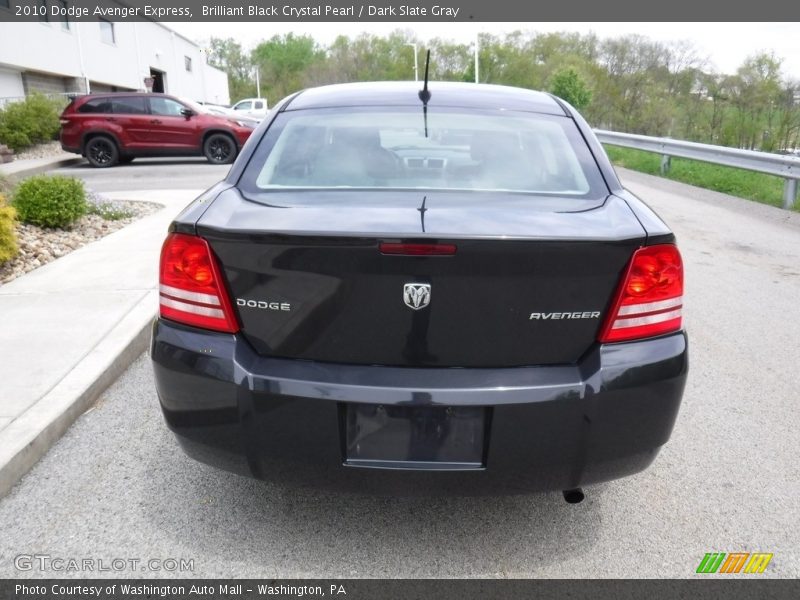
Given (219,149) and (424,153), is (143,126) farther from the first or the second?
(424,153)

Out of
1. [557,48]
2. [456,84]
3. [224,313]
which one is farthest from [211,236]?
[557,48]

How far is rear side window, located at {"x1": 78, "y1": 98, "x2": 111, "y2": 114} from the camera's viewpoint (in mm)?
17250

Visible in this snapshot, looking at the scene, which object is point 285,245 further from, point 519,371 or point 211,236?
point 519,371

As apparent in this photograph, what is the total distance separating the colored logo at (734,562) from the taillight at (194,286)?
184 centimetres

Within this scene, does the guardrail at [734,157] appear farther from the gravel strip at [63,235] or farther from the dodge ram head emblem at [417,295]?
the dodge ram head emblem at [417,295]

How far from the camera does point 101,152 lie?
17.4m

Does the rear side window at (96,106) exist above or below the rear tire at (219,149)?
above

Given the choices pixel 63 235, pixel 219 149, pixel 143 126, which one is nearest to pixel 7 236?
pixel 63 235

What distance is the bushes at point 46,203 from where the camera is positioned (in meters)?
7.75

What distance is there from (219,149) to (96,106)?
323 cm

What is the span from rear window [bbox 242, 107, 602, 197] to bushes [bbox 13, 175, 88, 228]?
5.74 m

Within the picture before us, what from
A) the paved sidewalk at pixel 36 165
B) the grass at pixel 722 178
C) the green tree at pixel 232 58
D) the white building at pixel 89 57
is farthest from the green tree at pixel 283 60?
the grass at pixel 722 178

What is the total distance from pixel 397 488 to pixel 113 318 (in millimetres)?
3182

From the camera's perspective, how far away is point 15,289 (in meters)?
5.51
